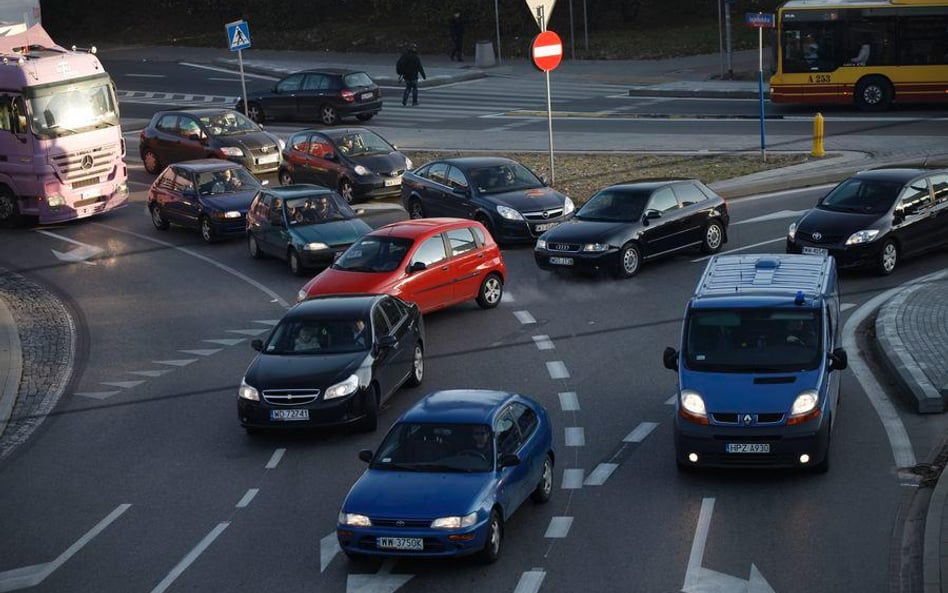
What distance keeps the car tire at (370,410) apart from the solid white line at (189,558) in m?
3.02

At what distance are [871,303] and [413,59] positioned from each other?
2852 cm

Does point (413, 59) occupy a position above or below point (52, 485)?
above

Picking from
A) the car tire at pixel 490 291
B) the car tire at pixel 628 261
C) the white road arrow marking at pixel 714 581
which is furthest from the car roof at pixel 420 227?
the white road arrow marking at pixel 714 581

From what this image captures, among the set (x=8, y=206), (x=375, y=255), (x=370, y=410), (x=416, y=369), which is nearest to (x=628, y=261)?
(x=375, y=255)

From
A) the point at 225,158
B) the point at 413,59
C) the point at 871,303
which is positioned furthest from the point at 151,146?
the point at 871,303

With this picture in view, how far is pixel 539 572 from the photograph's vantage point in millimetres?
13070

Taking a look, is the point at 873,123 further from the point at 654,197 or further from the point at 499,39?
the point at 499,39

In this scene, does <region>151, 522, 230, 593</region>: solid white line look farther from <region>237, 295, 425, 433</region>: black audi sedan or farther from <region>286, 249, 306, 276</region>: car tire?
<region>286, 249, 306, 276</region>: car tire

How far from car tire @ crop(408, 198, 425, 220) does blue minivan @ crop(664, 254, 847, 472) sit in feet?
45.1

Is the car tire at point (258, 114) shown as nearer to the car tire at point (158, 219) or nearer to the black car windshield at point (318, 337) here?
the car tire at point (158, 219)

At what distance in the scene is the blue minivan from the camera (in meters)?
14.9

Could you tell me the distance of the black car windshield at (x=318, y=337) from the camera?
18234 mm

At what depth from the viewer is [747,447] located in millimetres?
14852

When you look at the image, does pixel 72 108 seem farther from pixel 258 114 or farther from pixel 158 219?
pixel 258 114
